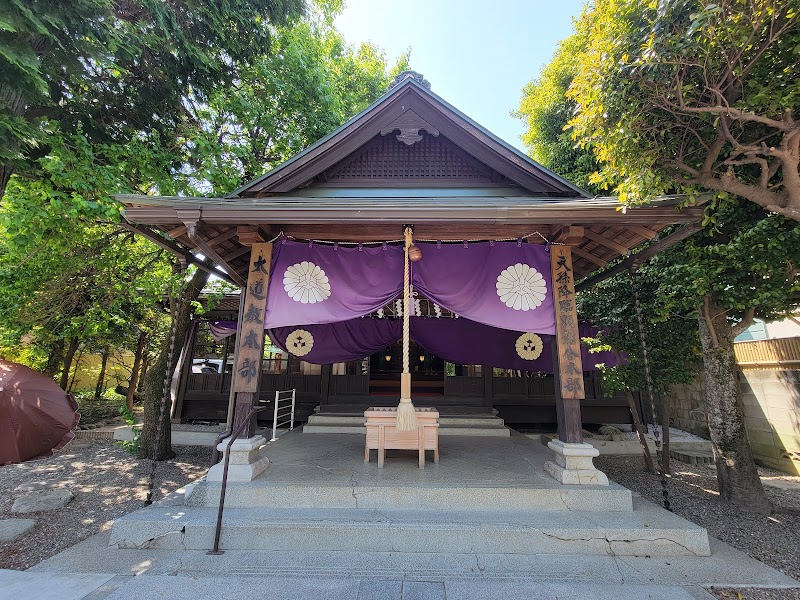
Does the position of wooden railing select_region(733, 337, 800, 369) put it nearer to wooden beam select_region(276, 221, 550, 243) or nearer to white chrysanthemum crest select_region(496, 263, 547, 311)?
white chrysanthemum crest select_region(496, 263, 547, 311)

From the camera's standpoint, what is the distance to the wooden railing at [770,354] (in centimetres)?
734

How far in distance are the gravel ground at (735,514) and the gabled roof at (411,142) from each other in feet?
16.1

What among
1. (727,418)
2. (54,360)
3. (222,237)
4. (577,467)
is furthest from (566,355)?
(54,360)

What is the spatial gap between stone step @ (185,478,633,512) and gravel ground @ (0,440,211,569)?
2.07 meters

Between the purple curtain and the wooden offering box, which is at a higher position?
the purple curtain

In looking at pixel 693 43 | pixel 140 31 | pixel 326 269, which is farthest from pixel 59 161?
pixel 693 43

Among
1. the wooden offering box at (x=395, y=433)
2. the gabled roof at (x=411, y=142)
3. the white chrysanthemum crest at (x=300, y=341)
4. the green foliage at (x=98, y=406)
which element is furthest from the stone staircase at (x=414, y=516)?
the green foliage at (x=98, y=406)

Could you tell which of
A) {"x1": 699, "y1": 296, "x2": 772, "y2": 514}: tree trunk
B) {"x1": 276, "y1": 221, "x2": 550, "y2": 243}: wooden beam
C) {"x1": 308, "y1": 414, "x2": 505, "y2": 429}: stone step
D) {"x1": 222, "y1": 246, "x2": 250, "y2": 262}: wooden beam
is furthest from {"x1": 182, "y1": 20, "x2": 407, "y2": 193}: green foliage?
{"x1": 699, "y1": 296, "x2": 772, "y2": 514}: tree trunk

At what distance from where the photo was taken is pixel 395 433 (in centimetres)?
509

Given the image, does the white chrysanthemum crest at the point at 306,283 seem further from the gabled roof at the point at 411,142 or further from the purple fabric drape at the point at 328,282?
the gabled roof at the point at 411,142

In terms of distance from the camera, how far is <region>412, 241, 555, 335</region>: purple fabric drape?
4.89 metres

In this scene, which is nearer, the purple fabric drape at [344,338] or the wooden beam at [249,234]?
the wooden beam at [249,234]

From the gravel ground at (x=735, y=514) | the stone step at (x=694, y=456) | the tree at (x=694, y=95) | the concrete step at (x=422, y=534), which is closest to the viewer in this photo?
the tree at (x=694, y=95)

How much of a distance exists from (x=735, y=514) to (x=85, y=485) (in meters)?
10.8
